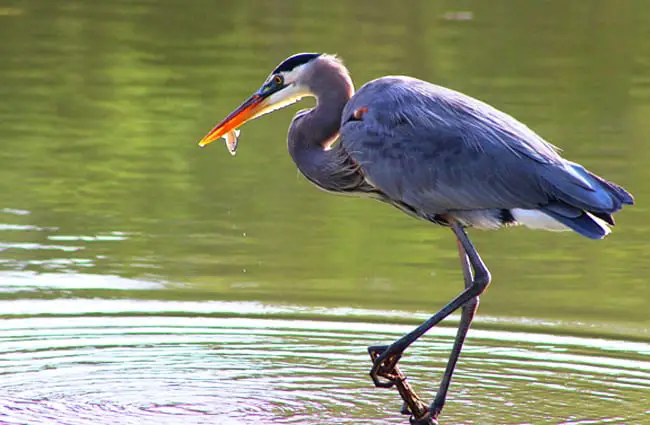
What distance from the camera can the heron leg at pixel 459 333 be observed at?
772 centimetres

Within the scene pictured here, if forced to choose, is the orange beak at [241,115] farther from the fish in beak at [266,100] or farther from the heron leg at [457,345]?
the heron leg at [457,345]

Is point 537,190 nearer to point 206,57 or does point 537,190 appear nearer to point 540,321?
point 540,321

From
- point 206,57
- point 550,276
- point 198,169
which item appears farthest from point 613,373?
point 206,57

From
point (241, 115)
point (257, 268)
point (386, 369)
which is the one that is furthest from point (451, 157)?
point (257, 268)

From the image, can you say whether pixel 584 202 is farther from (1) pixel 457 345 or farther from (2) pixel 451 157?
(1) pixel 457 345

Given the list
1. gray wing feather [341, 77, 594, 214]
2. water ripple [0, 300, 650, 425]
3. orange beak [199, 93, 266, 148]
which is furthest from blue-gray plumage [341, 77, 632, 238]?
water ripple [0, 300, 650, 425]

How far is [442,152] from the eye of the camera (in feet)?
25.6

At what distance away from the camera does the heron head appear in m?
8.47

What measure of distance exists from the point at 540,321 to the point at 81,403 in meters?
3.06

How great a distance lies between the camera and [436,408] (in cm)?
767

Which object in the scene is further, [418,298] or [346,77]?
[418,298]

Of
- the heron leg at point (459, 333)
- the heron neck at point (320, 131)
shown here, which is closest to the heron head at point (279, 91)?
the heron neck at point (320, 131)

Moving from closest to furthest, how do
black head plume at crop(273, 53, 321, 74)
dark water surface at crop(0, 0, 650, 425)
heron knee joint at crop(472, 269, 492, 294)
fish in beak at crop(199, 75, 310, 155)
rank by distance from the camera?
heron knee joint at crop(472, 269, 492, 294) < dark water surface at crop(0, 0, 650, 425) < black head plume at crop(273, 53, 321, 74) < fish in beak at crop(199, 75, 310, 155)

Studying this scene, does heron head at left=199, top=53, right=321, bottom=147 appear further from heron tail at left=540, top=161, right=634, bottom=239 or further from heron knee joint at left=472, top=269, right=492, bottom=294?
heron tail at left=540, top=161, right=634, bottom=239
